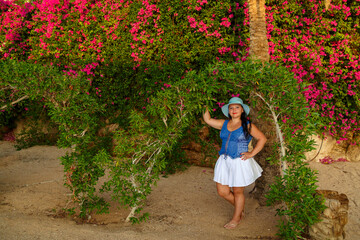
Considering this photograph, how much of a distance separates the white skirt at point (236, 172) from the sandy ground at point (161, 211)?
2.43ft


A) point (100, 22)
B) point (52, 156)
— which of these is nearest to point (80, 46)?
point (100, 22)

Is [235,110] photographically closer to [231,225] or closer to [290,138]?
[290,138]

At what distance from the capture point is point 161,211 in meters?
4.75

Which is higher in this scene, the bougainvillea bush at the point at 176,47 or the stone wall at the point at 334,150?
the bougainvillea bush at the point at 176,47

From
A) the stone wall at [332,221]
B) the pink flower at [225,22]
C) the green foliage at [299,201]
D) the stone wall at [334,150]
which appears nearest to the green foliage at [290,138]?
the green foliage at [299,201]

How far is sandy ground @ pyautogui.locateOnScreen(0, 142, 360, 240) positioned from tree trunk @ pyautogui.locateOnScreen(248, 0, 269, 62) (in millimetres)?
2571

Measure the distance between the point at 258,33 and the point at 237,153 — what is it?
232 centimetres

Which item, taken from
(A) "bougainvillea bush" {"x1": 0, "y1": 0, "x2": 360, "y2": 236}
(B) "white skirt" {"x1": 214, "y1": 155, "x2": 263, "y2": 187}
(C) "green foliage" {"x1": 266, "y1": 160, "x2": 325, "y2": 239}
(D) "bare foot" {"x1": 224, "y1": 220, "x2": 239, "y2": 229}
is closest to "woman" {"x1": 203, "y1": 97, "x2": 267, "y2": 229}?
(B) "white skirt" {"x1": 214, "y1": 155, "x2": 263, "y2": 187}

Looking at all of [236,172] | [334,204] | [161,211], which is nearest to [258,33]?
[236,172]

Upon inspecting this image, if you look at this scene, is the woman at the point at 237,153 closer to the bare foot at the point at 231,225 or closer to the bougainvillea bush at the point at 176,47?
the bare foot at the point at 231,225

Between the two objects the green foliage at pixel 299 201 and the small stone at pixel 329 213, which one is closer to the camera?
the green foliage at pixel 299 201

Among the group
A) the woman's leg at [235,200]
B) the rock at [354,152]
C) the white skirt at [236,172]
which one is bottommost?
the rock at [354,152]

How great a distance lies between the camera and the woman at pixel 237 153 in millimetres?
3807

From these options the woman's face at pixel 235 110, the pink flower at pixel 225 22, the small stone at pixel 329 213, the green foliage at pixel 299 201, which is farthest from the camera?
the pink flower at pixel 225 22
